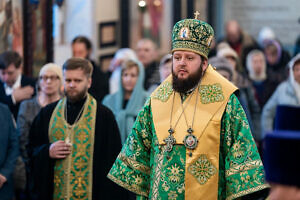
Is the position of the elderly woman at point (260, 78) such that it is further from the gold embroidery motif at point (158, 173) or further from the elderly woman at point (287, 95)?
the gold embroidery motif at point (158, 173)

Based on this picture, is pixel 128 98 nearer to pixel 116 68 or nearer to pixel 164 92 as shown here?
pixel 116 68

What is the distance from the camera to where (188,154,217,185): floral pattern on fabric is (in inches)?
195

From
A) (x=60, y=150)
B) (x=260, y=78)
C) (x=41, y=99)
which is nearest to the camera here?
(x=60, y=150)

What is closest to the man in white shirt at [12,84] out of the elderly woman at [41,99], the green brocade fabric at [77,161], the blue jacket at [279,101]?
the elderly woman at [41,99]

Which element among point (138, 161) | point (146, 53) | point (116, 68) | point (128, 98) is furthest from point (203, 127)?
point (146, 53)

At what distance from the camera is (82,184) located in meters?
6.07

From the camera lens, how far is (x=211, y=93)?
510 cm

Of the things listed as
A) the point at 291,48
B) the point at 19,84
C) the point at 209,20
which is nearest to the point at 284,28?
the point at 291,48

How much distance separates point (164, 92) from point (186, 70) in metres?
0.33

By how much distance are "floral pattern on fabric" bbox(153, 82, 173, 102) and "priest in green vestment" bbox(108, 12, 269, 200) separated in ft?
0.08

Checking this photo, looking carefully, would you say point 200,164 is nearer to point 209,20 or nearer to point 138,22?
point 138,22

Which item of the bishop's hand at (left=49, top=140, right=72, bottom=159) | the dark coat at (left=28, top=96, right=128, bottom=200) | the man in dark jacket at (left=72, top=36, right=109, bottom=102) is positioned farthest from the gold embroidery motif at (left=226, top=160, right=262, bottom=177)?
the man in dark jacket at (left=72, top=36, right=109, bottom=102)

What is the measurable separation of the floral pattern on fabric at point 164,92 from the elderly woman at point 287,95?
372 cm

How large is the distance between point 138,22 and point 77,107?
7947mm
